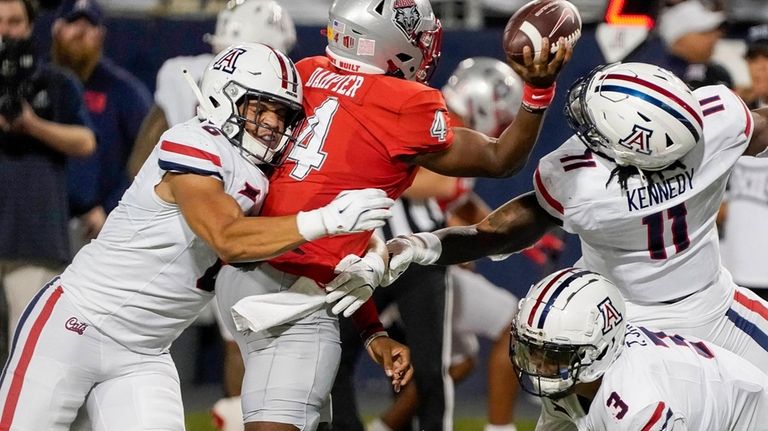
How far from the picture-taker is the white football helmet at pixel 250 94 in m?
3.89

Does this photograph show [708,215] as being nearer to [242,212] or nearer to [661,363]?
[661,363]

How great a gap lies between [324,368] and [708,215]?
51.1 inches

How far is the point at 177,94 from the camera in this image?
6.51 metres

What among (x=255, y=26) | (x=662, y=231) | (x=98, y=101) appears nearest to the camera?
(x=662, y=231)

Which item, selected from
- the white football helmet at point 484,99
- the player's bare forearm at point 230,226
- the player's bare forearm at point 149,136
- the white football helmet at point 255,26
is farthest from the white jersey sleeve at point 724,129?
the player's bare forearm at point 149,136

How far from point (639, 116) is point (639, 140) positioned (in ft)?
0.23

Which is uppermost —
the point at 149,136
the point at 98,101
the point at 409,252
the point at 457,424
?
the point at 409,252

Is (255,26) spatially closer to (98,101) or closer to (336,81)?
(98,101)

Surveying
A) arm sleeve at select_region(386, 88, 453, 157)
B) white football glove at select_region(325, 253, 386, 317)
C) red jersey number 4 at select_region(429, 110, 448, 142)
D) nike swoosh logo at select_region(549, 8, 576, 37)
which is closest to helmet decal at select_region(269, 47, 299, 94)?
arm sleeve at select_region(386, 88, 453, 157)

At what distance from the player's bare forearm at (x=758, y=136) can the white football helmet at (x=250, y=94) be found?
57.7 inches

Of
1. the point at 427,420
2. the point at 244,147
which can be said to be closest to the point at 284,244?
the point at 244,147

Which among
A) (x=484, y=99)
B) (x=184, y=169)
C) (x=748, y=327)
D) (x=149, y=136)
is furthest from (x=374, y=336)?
(x=149, y=136)

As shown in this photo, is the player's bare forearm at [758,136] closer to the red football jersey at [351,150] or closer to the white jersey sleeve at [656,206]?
the white jersey sleeve at [656,206]

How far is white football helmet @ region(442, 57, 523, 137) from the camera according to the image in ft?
21.5
